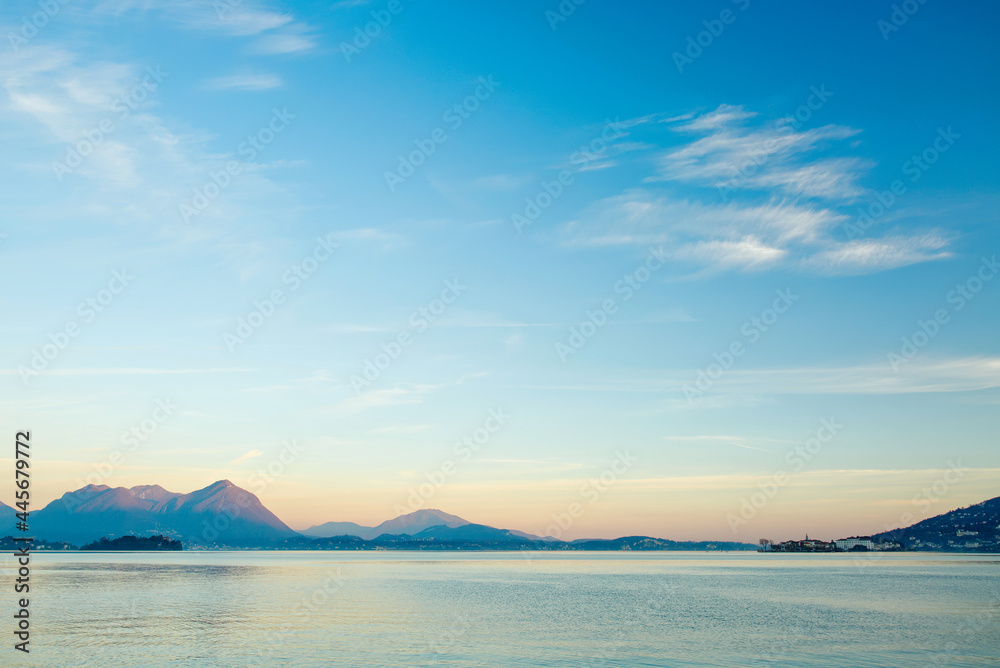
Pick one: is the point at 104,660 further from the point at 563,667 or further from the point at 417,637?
the point at 563,667

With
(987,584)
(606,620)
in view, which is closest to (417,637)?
(606,620)

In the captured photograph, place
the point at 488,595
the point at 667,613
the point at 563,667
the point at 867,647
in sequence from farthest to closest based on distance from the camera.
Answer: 1. the point at 488,595
2. the point at 667,613
3. the point at 867,647
4. the point at 563,667

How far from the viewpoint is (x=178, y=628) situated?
56500 millimetres

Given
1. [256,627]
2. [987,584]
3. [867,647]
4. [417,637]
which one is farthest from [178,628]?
[987,584]

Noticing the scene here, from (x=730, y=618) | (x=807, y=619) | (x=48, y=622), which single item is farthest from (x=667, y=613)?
(x=48, y=622)

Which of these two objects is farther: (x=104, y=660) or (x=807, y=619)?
(x=807, y=619)

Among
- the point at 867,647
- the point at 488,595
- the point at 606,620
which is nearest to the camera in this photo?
the point at 867,647

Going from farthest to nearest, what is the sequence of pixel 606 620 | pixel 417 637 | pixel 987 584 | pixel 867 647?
pixel 987 584 < pixel 606 620 < pixel 417 637 < pixel 867 647

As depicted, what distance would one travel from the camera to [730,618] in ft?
216

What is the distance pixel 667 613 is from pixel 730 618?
663 centimetres

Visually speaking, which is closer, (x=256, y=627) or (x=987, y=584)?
(x=256, y=627)

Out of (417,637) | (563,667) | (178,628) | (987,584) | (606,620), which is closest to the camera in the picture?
(563,667)

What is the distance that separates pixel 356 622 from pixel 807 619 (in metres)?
39.7

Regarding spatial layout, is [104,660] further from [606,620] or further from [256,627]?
[606,620]
